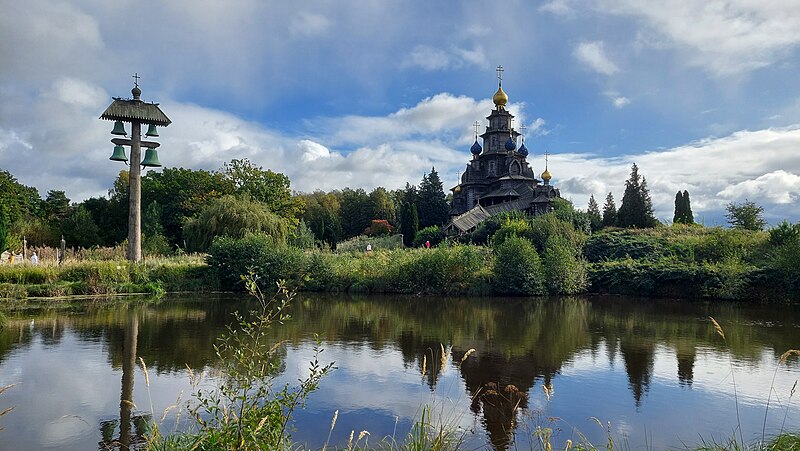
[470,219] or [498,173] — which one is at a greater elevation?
[498,173]

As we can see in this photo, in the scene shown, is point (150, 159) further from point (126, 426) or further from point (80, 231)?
point (126, 426)

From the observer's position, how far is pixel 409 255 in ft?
85.9

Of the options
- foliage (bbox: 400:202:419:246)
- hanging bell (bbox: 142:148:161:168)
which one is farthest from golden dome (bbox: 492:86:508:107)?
hanging bell (bbox: 142:148:161:168)

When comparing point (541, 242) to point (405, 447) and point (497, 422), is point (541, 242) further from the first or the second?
point (405, 447)

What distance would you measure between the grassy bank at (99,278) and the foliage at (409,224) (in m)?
26.1

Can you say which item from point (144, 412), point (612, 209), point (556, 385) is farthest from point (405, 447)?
point (612, 209)

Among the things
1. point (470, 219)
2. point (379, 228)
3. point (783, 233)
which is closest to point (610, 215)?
point (470, 219)

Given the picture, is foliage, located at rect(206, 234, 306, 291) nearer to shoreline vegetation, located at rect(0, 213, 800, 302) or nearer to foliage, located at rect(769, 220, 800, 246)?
shoreline vegetation, located at rect(0, 213, 800, 302)

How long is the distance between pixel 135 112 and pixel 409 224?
28148mm

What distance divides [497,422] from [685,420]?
2351mm

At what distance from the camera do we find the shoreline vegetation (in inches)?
842

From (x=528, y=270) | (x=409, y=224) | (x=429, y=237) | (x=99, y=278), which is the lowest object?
(x=99, y=278)

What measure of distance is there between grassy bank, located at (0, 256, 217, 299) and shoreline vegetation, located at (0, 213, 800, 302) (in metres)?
0.04

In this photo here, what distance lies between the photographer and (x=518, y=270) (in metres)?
23.4
